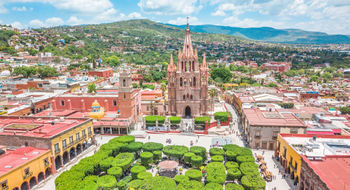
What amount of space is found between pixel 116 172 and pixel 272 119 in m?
28.1

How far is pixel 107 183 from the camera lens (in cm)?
2631

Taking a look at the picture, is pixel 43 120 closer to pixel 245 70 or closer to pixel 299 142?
pixel 299 142

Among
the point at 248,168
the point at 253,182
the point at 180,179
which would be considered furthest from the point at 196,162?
the point at 253,182

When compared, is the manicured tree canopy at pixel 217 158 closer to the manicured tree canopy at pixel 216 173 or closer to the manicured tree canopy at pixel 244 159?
the manicured tree canopy at pixel 216 173

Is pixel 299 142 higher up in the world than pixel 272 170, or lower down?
higher up

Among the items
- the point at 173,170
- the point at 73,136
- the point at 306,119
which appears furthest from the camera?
the point at 306,119

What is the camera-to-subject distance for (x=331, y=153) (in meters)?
28.3

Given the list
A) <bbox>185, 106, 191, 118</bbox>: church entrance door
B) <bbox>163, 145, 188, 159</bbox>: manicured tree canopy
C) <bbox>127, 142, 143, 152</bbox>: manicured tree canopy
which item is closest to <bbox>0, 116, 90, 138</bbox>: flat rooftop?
<bbox>127, 142, 143, 152</bbox>: manicured tree canopy

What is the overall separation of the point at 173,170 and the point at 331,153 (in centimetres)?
2025

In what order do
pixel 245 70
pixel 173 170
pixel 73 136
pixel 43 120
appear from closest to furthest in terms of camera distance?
pixel 173 170, pixel 73 136, pixel 43 120, pixel 245 70

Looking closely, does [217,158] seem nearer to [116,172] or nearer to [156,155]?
[156,155]

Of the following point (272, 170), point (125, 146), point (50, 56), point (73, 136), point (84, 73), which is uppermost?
point (50, 56)

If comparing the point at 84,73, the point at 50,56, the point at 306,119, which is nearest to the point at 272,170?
the point at 306,119

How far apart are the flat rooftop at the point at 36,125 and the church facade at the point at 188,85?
76.5ft
